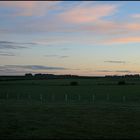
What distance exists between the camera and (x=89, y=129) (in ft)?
55.1

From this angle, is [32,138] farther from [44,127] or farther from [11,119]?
[11,119]

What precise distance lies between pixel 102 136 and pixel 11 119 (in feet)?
24.0

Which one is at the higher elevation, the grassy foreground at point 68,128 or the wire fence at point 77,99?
the wire fence at point 77,99

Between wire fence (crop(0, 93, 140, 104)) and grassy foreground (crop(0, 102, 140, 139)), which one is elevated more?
wire fence (crop(0, 93, 140, 104))

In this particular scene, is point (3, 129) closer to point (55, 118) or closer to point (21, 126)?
point (21, 126)

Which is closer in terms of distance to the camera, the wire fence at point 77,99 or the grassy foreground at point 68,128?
the grassy foreground at point 68,128

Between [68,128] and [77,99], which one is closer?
[68,128]

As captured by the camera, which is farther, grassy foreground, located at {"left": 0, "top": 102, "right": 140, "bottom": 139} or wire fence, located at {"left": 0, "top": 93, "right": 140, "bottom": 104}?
wire fence, located at {"left": 0, "top": 93, "right": 140, "bottom": 104}

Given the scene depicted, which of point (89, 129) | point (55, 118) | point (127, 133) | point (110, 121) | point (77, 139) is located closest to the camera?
point (77, 139)

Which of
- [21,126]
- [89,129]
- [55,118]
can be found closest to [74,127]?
[89,129]

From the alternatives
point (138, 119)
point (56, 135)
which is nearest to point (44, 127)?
point (56, 135)

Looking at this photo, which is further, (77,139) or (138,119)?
(138,119)

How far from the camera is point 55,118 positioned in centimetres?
2127

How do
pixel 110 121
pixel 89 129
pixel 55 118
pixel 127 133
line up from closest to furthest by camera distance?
pixel 127 133 < pixel 89 129 < pixel 110 121 < pixel 55 118
